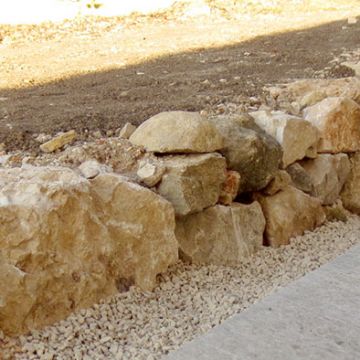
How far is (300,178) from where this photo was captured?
3.90m

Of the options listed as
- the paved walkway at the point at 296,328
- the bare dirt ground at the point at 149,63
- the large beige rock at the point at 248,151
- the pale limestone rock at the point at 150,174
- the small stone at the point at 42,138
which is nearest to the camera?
the paved walkway at the point at 296,328

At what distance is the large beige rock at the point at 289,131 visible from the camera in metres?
3.74

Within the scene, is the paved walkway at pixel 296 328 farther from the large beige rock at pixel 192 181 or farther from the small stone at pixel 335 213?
the small stone at pixel 335 213

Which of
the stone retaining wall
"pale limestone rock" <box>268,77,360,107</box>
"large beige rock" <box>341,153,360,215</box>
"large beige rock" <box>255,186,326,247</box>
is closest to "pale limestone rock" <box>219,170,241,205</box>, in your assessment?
the stone retaining wall

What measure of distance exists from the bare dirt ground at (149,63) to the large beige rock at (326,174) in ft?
1.72

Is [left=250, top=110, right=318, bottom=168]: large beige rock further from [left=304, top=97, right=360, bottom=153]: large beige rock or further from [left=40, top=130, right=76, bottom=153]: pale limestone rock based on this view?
[left=40, top=130, right=76, bottom=153]: pale limestone rock

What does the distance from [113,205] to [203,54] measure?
10.3ft

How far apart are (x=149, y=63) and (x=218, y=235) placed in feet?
7.98

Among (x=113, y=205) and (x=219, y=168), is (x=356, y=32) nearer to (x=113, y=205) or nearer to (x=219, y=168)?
(x=219, y=168)

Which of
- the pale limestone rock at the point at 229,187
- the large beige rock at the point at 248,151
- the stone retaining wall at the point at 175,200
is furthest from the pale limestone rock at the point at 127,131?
the pale limestone rock at the point at 229,187

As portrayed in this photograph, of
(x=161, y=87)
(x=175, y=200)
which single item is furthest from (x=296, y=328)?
(x=161, y=87)

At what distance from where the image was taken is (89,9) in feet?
26.9

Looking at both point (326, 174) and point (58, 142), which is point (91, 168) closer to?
point (58, 142)

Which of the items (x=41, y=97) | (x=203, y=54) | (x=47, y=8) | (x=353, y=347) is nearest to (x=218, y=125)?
(x=41, y=97)
